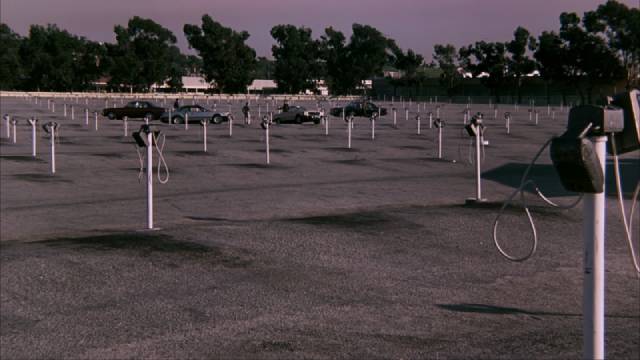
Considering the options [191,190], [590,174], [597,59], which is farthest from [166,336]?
[597,59]

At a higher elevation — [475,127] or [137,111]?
[137,111]

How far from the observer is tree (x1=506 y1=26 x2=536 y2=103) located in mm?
101562

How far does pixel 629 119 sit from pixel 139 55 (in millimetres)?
124711

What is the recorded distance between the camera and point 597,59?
232ft

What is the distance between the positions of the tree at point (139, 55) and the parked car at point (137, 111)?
63170 millimetres

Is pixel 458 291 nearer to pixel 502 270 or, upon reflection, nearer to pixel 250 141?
pixel 502 270

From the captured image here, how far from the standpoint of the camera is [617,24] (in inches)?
2653

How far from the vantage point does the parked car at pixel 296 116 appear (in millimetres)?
55469

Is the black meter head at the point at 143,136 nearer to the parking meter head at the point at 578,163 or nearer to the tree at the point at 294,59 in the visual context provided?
the parking meter head at the point at 578,163

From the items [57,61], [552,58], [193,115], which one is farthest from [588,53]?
[57,61]

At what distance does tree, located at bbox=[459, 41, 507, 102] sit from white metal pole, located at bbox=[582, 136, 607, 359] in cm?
10157

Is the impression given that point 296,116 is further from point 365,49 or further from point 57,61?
point 365,49

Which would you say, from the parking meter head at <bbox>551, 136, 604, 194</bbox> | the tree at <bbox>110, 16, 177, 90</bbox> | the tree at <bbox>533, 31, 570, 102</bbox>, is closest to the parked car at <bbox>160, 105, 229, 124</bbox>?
the tree at <bbox>533, 31, 570, 102</bbox>

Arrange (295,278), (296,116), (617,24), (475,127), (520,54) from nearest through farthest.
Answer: (295,278), (475,127), (296,116), (617,24), (520,54)
